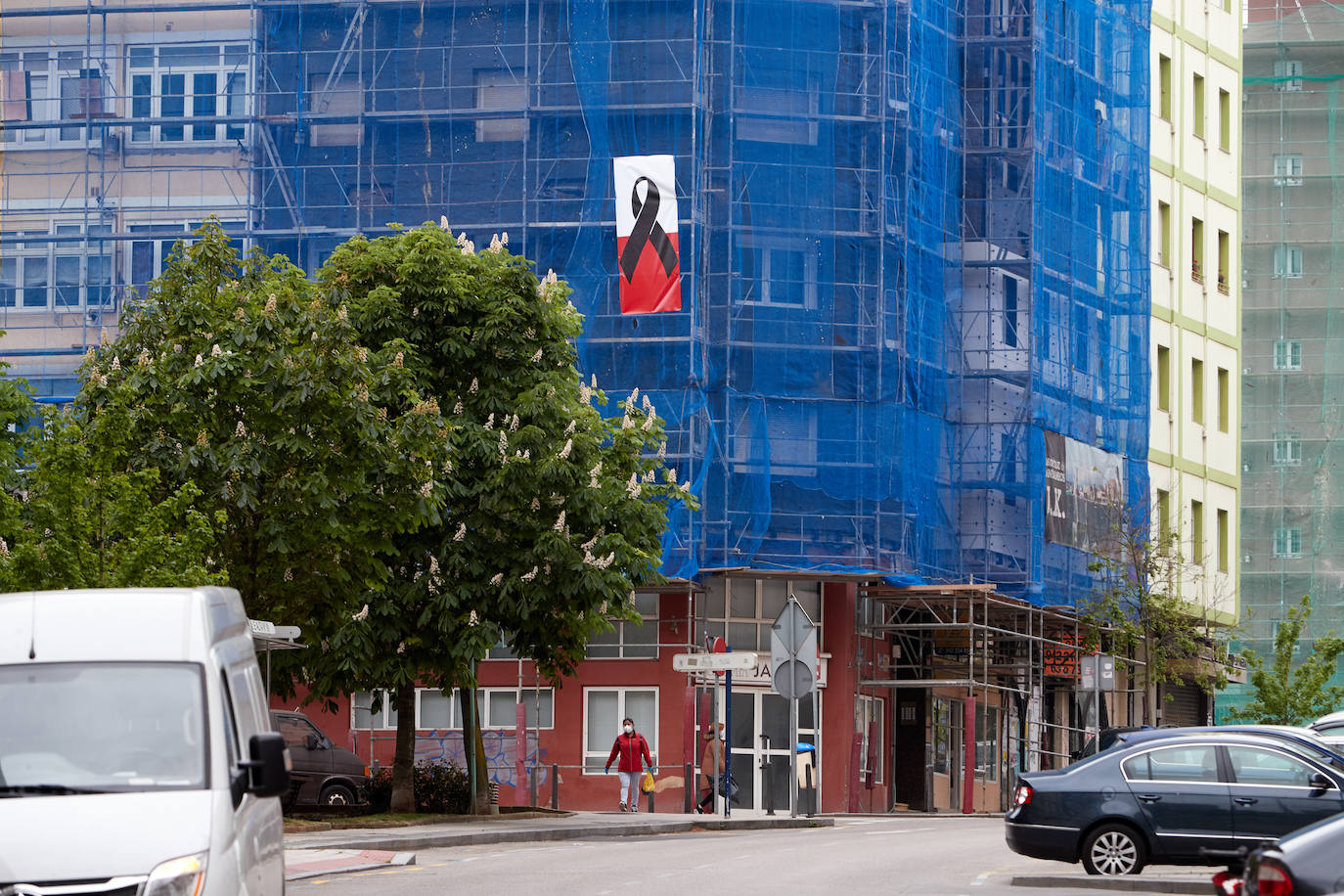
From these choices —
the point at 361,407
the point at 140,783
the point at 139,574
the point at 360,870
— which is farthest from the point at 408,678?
the point at 140,783

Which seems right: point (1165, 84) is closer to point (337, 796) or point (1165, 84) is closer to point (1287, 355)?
point (1287, 355)

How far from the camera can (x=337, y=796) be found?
36.1 m

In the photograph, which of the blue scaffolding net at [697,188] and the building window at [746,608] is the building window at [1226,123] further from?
the building window at [746,608]

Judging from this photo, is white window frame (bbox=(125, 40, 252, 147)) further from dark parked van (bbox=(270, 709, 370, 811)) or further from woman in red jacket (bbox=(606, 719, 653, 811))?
woman in red jacket (bbox=(606, 719, 653, 811))

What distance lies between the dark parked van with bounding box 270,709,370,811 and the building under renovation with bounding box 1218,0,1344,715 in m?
35.4

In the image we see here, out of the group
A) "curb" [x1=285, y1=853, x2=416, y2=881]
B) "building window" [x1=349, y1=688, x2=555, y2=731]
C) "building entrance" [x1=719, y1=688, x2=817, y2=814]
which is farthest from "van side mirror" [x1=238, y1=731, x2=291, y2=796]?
"building entrance" [x1=719, y1=688, x2=817, y2=814]

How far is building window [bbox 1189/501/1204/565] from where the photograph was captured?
57.7 metres

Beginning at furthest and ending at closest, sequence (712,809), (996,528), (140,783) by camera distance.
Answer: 1. (996,528)
2. (712,809)
3. (140,783)

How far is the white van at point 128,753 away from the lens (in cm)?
997

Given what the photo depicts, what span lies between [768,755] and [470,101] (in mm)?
13673

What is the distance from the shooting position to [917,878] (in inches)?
856

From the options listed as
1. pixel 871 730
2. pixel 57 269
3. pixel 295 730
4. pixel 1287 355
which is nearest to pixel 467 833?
pixel 295 730

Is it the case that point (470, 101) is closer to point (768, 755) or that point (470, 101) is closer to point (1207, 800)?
point (768, 755)

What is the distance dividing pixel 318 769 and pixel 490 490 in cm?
677
